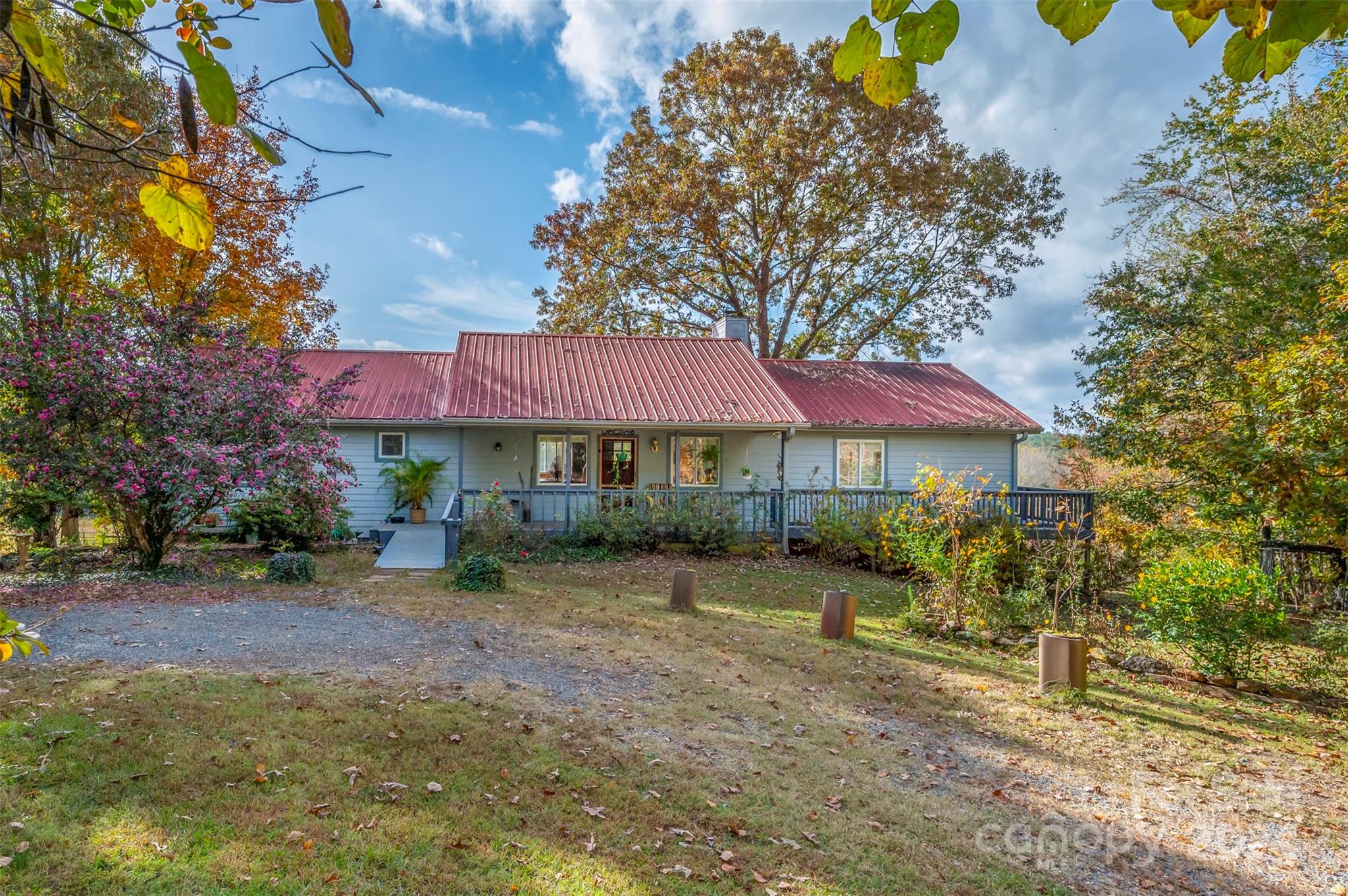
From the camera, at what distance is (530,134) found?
10273 mm

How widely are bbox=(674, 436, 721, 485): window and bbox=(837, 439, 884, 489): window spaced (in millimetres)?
3238

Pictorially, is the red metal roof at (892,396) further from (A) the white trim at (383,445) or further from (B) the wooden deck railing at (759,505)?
(A) the white trim at (383,445)

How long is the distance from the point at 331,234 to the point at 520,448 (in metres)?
13.0

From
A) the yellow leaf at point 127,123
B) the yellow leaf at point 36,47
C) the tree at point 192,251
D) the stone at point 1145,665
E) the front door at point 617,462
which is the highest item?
the tree at point 192,251

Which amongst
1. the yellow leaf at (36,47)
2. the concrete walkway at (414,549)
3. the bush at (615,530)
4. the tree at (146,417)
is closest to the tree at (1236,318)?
the bush at (615,530)

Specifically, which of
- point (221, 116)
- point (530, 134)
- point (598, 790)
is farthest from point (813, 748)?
point (530, 134)

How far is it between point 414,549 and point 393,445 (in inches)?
166

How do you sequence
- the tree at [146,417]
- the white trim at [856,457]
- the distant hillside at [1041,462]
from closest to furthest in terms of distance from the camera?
1. the tree at [146,417]
2. the white trim at [856,457]
3. the distant hillside at [1041,462]

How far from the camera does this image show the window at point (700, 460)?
16406 mm

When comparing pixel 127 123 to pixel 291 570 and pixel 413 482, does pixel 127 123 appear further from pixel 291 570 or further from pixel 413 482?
pixel 413 482

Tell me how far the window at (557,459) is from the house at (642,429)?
3cm

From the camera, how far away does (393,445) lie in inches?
629

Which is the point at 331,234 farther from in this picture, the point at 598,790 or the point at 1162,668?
the point at 1162,668

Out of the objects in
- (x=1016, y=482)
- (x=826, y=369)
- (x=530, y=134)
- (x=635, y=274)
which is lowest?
(x=1016, y=482)
